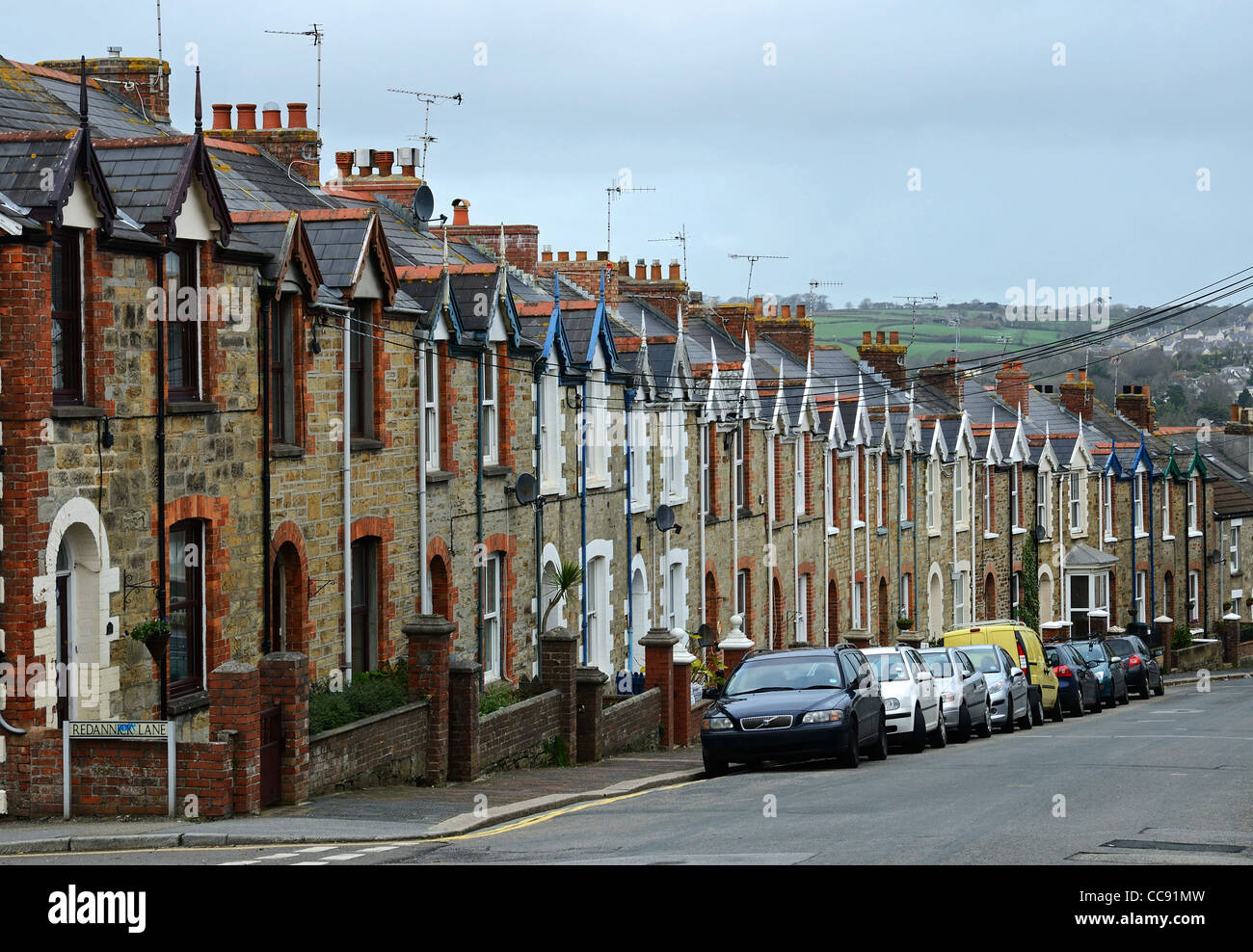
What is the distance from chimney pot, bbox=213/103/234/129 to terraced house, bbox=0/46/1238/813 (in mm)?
35

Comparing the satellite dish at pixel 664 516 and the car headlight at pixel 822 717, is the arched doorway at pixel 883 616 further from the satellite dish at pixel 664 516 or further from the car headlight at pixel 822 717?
the car headlight at pixel 822 717

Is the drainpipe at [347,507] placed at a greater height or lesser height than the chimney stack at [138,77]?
lesser

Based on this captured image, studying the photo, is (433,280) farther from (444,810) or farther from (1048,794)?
(1048,794)

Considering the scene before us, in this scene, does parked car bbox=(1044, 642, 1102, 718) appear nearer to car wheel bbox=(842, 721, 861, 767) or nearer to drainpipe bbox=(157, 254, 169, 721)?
car wheel bbox=(842, 721, 861, 767)

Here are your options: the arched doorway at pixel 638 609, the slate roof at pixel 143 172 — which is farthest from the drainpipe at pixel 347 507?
the arched doorway at pixel 638 609

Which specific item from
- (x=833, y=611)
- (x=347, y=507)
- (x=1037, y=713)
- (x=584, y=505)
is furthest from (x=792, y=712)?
(x=833, y=611)

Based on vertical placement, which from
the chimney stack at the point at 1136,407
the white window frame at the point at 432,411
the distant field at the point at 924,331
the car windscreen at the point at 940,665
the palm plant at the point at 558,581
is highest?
the distant field at the point at 924,331

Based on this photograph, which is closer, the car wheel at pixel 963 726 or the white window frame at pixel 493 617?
the white window frame at pixel 493 617

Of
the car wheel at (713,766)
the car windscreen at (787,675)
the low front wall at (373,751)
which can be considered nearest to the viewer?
the low front wall at (373,751)

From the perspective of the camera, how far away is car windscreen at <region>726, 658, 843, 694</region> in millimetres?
22641

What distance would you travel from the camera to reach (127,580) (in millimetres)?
17250

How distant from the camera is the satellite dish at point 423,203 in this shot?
29781 millimetres

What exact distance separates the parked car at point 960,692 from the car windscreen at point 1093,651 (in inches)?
453

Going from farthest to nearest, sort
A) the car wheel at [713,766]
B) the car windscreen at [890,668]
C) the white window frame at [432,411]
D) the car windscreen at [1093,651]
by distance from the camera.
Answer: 1. the car windscreen at [1093,651]
2. the car windscreen at [890,668]
3. the white window frame at [432,411]
4. the car wheel at [713,766]
